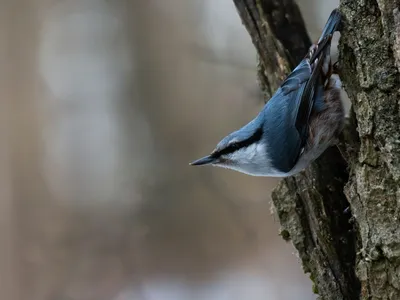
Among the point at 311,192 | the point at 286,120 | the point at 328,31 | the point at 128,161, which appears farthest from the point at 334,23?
the point at 128,161

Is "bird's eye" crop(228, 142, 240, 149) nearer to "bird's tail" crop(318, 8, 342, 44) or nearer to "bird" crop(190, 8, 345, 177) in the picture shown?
"bird" crop(190, 8, 345, 177)

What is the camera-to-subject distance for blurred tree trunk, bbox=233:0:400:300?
1244mm

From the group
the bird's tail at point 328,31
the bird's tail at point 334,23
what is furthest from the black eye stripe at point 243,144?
the bird's tail at point 334,23

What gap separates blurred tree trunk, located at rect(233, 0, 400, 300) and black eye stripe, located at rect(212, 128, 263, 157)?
0.60 feet

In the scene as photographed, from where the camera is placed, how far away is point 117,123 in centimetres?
533

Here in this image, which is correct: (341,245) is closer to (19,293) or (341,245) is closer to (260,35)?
(260,35)

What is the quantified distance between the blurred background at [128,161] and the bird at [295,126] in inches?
89.5

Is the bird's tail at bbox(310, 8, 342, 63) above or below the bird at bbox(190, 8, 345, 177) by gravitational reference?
above

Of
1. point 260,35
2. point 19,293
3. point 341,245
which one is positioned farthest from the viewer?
point 19,293

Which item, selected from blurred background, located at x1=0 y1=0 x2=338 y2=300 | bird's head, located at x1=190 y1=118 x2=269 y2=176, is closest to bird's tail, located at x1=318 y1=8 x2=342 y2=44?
bird's head, located at x1=190 y1=118 x2=269 y2=176

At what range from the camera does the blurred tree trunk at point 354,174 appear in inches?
49.0

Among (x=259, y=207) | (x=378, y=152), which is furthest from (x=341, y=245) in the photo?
(x=259, y=207)

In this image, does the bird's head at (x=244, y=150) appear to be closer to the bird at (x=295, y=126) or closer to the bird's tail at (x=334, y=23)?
the bird at (x=295, y=126)

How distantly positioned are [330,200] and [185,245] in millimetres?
3450
